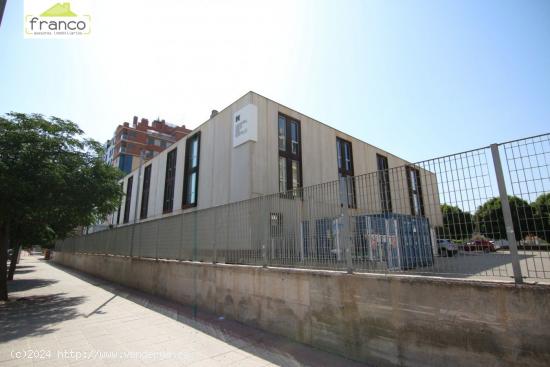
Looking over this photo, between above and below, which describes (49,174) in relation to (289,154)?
below

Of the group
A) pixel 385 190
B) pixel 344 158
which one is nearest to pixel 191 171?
pixel 344 158

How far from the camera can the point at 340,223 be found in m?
5.55

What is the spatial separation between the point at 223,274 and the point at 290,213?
2.69 meters

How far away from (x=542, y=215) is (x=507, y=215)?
13.8 inches

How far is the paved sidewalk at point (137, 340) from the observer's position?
4.75 meters

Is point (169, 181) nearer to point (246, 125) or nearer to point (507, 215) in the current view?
point (246, 125)

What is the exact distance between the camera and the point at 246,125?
18.1 metres

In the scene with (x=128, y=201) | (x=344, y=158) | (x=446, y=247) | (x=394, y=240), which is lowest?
(x=446, y=247)

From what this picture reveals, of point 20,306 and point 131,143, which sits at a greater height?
point 131,143

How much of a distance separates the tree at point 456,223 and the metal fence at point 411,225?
0.01 meters

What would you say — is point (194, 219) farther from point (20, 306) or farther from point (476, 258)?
point (476, 258)

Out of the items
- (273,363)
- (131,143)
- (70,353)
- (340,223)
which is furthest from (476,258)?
(131,143)

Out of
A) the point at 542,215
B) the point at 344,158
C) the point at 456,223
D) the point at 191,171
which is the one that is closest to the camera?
the point at 542,215

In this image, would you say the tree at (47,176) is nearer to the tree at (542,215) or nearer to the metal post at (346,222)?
the metal post at (346,222)
